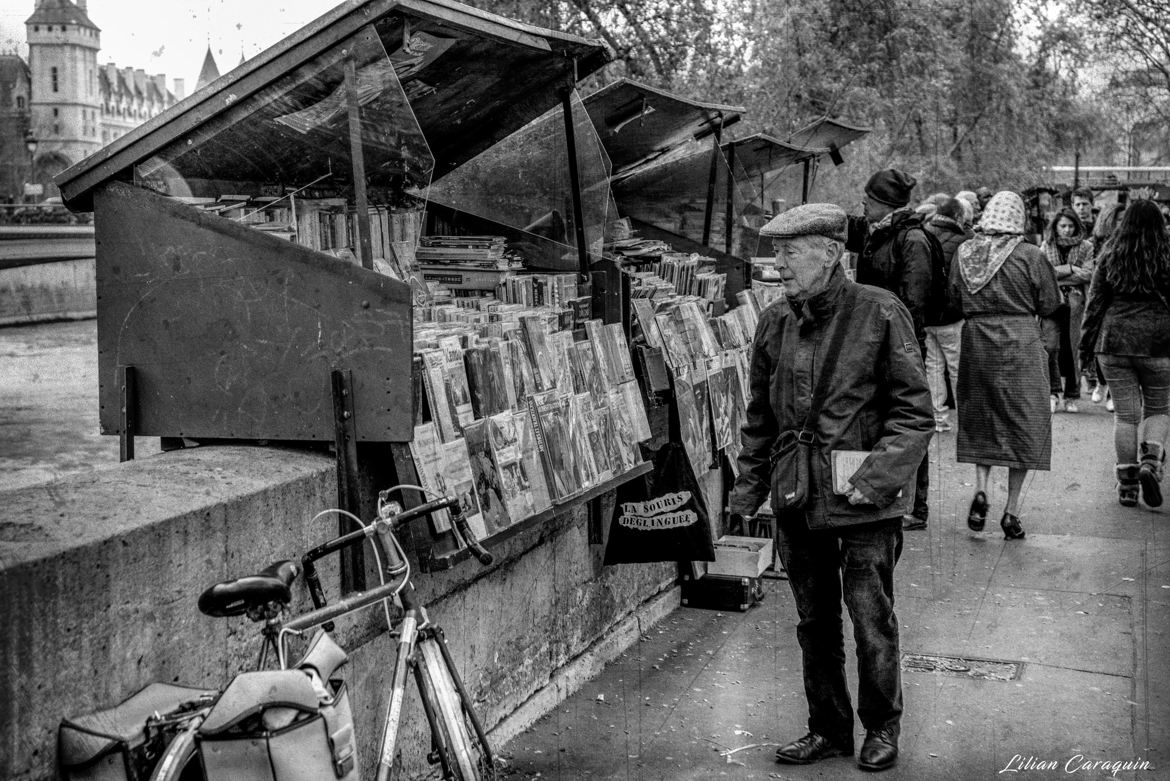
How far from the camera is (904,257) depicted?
24.4ft

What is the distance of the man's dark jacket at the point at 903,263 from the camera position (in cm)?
738

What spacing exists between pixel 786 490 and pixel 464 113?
6.83 ft

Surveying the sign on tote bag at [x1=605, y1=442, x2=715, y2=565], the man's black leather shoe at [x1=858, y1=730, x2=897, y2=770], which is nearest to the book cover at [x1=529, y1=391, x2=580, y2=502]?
the sign on tote bag at [x1=605, y1=442, x2=715, y2=565]

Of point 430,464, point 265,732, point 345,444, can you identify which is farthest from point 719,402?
point 265,732

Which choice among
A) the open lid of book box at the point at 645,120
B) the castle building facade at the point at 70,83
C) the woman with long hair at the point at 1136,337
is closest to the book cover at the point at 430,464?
the open lid of book box at the point at 645,120

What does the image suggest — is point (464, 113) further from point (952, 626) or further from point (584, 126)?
point (952, 626)

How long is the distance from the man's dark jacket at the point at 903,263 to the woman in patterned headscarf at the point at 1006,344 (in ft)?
0.82

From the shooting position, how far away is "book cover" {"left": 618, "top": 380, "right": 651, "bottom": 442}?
5305 millimetres

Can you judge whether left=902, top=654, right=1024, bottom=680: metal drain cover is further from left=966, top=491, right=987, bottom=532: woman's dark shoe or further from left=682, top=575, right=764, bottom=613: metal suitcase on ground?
left=966, top=491, right=987, bottom=532: woman's dark shoe

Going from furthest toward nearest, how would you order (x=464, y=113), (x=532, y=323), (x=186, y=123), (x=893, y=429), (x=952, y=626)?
(x=952, y=626)
(x=464, y=113)
(x=532, y=323)
(x=893, y=429)
(x=186, y=123)

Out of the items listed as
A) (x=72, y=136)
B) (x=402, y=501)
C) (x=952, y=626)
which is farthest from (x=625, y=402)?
(x=72, y=136)

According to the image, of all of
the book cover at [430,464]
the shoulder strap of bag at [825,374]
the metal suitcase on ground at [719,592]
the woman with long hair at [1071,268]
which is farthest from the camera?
the woman with long hair at [1071,268]

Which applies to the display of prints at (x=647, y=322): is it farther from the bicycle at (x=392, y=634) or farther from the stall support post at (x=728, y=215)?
the bicycle at (x=392, y=634)

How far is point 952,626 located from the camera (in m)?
5.97
